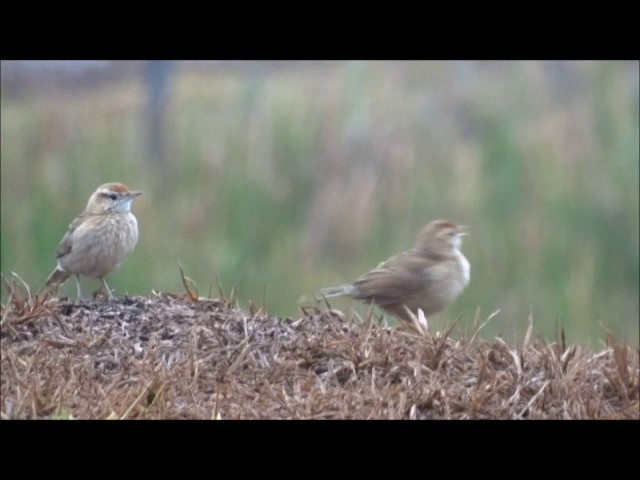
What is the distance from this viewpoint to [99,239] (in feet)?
18.7

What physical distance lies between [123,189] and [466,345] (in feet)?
7.32

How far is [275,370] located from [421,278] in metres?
1.68

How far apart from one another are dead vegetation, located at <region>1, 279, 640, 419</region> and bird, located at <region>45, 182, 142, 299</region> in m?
0.91

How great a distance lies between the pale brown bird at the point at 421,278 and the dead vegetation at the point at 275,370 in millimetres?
913

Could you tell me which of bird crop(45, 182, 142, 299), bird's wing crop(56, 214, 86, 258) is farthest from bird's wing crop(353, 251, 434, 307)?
bird's wing crop(56, 214, 86, 258)

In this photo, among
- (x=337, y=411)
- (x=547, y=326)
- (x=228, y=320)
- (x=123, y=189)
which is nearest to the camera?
(x=337, y=411)

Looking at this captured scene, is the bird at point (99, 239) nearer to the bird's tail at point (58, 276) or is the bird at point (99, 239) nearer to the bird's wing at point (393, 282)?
the bird's tail at point (58, 276)

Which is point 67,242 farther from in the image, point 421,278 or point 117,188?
point 421,278

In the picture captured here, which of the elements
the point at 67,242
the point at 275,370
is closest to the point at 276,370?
the point at 275,370

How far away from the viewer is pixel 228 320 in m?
4.69

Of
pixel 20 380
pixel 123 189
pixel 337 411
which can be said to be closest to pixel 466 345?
pixel 337 411

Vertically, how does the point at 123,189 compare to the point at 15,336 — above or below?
above

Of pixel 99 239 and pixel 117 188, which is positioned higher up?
pixel 117 188
